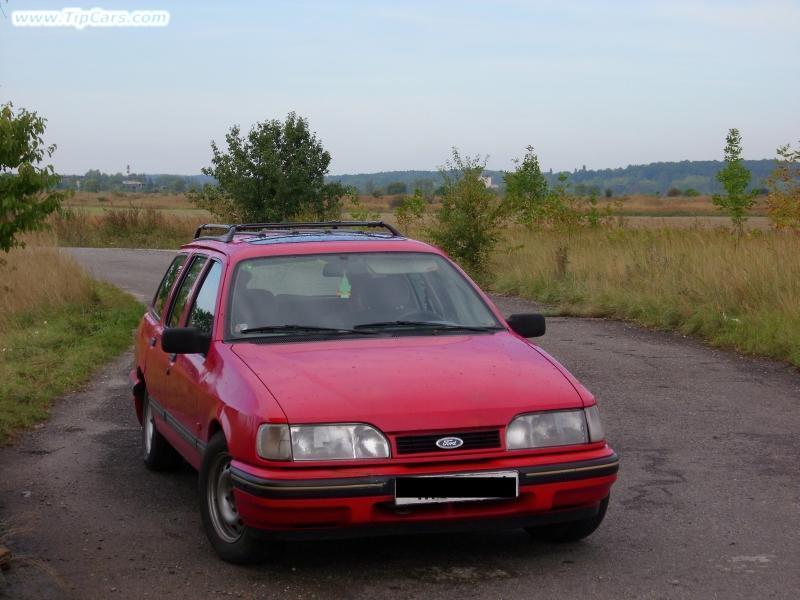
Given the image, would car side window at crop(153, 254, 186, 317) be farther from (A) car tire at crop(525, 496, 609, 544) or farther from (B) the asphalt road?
(A) car tire at crop(525, 496, 609, 544)

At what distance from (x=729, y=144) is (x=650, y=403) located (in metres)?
21.2

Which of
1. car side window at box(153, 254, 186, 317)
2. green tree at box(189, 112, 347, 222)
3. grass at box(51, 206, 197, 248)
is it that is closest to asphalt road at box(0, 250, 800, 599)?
car side window at box(153, 254, 186, 317)

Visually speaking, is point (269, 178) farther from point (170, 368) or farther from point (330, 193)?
point (170, 368)

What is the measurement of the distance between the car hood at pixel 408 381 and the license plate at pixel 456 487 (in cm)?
22

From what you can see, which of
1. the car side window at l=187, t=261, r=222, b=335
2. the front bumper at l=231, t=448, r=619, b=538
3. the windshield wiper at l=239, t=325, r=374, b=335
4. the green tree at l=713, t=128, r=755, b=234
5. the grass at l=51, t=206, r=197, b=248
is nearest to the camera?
the front bumper at l=231, t=448, r=619, b=538

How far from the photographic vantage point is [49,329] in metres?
15.1

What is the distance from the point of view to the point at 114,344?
14.4 meters

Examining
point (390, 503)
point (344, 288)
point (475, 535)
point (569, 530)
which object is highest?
point (344, 288)

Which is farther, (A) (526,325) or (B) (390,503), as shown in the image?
(A) (526,325)

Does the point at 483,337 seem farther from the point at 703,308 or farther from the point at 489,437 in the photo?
the point at 703,308

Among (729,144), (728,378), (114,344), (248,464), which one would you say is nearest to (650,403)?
(728,378)

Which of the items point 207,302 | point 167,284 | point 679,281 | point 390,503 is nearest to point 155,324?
point 167,284

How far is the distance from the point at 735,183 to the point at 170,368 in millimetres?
25169

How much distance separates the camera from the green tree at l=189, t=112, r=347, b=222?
37.5 metres
